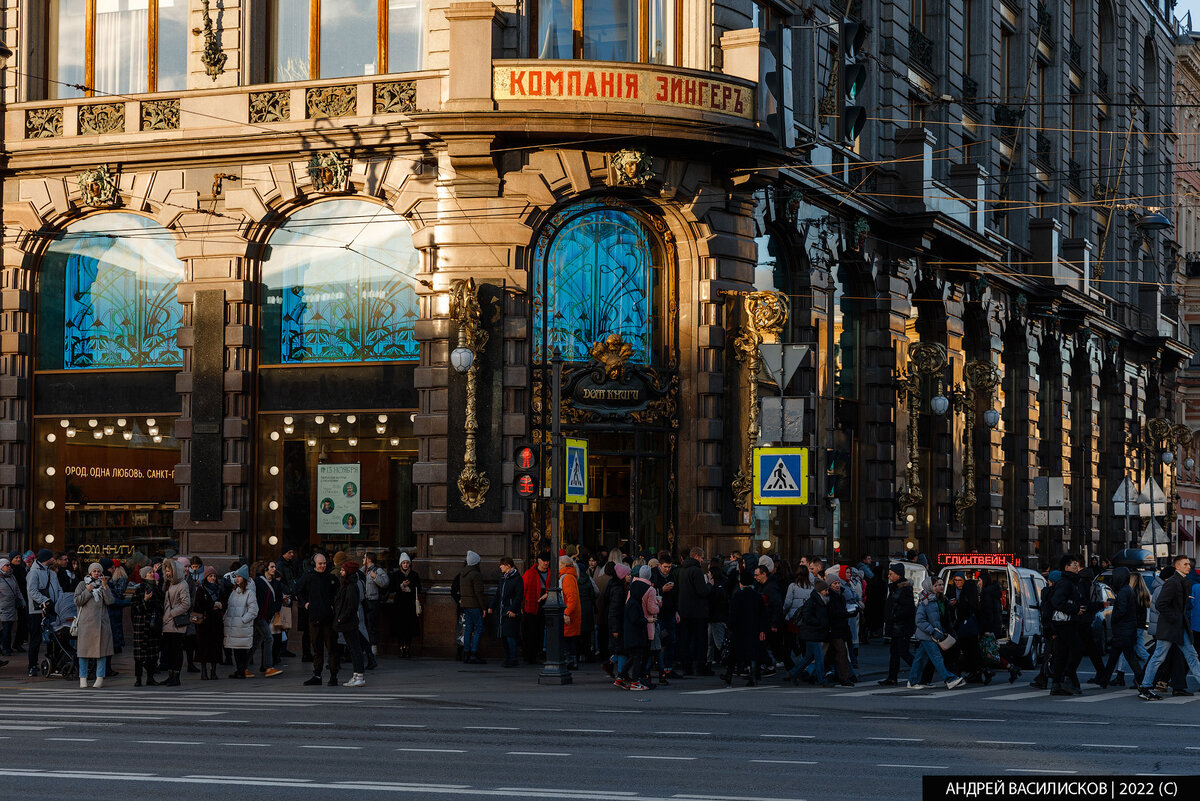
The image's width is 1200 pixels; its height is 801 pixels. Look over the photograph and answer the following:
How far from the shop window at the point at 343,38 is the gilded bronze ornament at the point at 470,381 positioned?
4.28m

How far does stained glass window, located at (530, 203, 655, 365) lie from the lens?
2953 cm

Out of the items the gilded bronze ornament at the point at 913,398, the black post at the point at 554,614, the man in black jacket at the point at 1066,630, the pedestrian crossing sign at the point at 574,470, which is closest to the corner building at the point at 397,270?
the pedestrian crossing sign at the point at 574,470

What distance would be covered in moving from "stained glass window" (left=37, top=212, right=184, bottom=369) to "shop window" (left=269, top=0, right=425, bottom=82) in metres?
3.97

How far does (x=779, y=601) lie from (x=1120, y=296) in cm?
3673

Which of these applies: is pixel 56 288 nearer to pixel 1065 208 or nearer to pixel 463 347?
pixel 463 347

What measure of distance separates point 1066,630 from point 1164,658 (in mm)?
1302

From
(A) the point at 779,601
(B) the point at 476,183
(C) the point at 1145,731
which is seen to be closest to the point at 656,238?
(B) the point at 476,183

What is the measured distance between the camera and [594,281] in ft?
98.1

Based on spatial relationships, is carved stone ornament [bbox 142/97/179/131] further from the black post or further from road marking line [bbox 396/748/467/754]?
road marking line [bbox 396/748/467/754]

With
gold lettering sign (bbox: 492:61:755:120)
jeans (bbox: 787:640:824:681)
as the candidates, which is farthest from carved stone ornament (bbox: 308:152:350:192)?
jeans (bbox: 787:640:824:681)

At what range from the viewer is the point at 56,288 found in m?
32.3

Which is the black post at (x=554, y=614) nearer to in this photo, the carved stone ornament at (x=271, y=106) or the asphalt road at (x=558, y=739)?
the asphalt road at (x=558, y=739)

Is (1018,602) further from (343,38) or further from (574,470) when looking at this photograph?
(343,38)

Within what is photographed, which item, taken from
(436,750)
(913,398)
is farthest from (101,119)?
(436,750)
